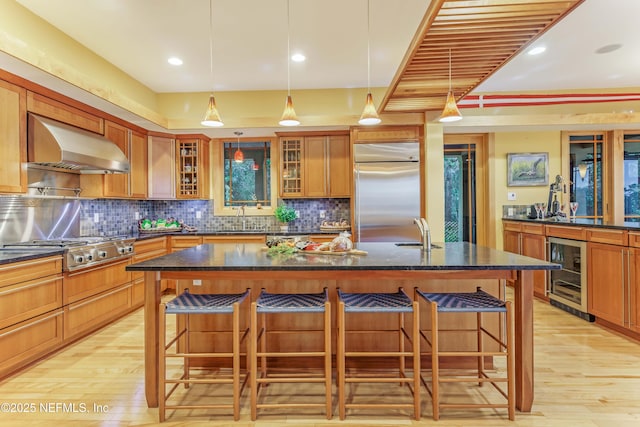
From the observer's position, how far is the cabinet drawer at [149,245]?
410 cm

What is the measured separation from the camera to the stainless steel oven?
3.63 meters

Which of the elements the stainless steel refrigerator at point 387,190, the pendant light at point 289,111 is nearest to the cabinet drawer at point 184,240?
the stainless steel refrigerator at point 387,190

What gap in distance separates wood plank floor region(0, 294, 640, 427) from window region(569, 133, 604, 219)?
2787 millimetres

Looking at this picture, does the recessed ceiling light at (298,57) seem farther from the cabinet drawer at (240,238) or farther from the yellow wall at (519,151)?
the yellow wall at (519,151)

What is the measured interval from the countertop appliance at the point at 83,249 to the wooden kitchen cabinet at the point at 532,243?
4956mm

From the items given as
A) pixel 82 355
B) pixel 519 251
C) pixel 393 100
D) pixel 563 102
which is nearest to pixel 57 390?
pixel 82 355

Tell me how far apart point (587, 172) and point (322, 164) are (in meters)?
4.08

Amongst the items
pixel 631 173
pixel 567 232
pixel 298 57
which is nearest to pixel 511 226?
pixel 567 232

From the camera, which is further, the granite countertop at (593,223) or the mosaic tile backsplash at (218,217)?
the mosaic tile backsplash at (218,217)

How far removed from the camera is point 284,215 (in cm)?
513

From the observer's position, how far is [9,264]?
2.44m

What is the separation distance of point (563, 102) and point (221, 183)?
5177 mm

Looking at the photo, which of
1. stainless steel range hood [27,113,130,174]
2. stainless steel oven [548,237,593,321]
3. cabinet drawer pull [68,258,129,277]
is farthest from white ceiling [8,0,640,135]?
cabinet drawer pull [68,258,129,277]

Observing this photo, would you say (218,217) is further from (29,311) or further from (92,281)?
(29,311)
